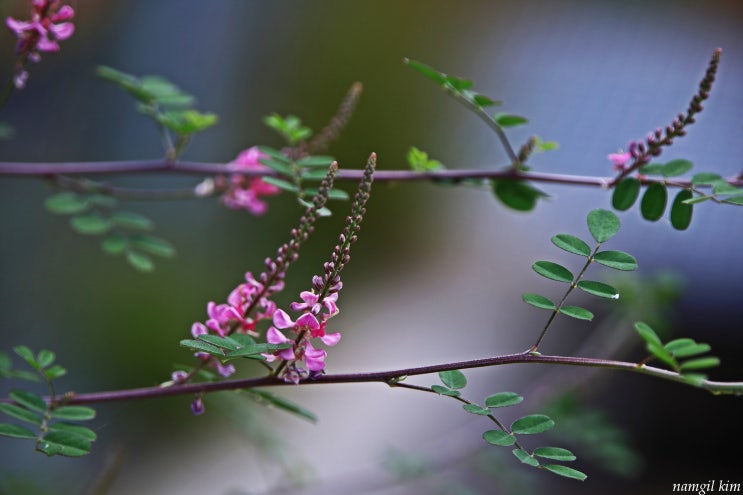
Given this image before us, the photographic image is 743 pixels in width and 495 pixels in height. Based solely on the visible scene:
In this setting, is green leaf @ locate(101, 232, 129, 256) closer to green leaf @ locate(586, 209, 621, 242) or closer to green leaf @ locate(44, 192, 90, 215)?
green leaf @ locate(44, 192, 90, 215)

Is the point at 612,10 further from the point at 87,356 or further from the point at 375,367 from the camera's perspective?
the point at 87,356

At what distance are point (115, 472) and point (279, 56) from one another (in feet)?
8.27

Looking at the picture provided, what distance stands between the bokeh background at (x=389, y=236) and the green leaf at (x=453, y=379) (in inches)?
37.6

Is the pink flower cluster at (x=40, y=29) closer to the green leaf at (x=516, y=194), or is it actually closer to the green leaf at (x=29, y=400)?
the green leaf at (x=29, y=400)

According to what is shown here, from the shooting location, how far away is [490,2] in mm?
3332

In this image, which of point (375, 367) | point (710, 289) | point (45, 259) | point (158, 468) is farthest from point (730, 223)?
point (45, 259)

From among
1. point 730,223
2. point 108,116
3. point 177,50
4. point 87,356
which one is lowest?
point 87,356

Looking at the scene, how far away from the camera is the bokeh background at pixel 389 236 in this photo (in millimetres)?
2145

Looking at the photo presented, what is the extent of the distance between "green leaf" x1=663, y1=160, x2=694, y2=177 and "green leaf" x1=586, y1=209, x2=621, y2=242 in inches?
7.2

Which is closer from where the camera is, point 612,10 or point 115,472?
point 115,472

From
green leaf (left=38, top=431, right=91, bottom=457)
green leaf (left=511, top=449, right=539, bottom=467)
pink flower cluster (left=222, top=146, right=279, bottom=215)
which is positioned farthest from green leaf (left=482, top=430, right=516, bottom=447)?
pink flower cluster (left=222, top=146, right=279, bottom=215)

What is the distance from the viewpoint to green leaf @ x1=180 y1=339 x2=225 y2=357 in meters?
0.54

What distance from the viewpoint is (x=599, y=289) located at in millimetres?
624

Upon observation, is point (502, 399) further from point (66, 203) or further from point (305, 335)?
point (66, 203)
